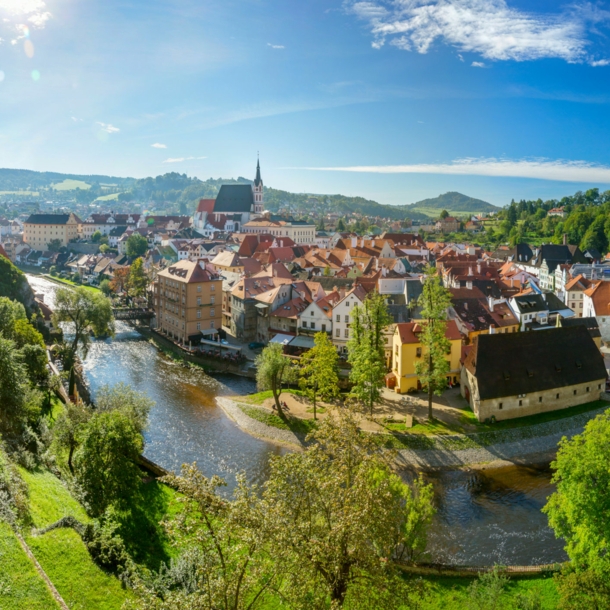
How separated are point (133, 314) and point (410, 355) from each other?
1395 inches

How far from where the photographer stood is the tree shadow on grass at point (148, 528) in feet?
60.3

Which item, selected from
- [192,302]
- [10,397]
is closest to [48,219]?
[192,302]

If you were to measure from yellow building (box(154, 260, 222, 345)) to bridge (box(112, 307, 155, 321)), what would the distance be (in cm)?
600

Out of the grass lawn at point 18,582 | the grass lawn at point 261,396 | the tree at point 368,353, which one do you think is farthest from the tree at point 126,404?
the grass lawn at point 18,582

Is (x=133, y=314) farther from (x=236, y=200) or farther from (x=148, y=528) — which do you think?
(x=236, y=200)

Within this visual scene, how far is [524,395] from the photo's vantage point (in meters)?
32.2

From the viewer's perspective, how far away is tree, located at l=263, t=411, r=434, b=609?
34.2 ft

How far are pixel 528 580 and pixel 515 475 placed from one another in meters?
9.29

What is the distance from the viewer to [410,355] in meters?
35.2

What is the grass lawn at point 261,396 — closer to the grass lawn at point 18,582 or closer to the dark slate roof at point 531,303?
the dark slate roof at point 531,303

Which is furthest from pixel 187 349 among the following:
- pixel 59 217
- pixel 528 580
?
pixel 59 217

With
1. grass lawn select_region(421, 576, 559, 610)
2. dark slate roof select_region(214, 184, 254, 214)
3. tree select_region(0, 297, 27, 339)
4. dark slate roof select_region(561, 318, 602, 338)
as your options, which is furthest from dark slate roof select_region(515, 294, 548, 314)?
dark slate roof select_region(214, 184, 254, 214)

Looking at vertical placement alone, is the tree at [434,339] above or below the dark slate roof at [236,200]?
below

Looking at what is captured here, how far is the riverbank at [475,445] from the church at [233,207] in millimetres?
107645
